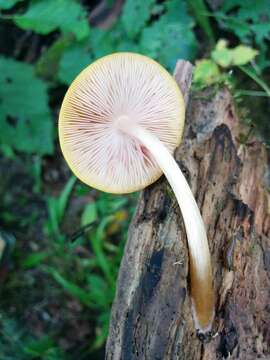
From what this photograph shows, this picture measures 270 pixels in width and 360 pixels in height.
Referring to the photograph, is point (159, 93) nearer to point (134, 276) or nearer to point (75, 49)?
point (134, 276)

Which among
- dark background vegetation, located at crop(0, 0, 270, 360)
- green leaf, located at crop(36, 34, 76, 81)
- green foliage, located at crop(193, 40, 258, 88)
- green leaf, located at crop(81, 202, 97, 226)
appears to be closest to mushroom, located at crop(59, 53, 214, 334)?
dark background vegetation, located at crop(0, 0, 270, 360)

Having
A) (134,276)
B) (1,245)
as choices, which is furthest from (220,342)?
(1,245)

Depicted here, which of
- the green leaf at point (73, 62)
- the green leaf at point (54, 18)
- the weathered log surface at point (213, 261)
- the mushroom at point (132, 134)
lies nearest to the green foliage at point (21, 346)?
the weathered log surface at point (213, 261)

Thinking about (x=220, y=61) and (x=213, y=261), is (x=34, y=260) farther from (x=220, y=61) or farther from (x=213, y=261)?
(x=220, y=61)

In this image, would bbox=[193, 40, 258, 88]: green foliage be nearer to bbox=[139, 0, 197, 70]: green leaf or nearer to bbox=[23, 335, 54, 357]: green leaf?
bbox=[139, 0, 197, 70]: green leaf

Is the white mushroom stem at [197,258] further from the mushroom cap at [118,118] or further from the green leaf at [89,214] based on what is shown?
the green leaf at [89,214]

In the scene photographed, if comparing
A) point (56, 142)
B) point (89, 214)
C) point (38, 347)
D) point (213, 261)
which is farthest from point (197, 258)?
point (56, 142)
